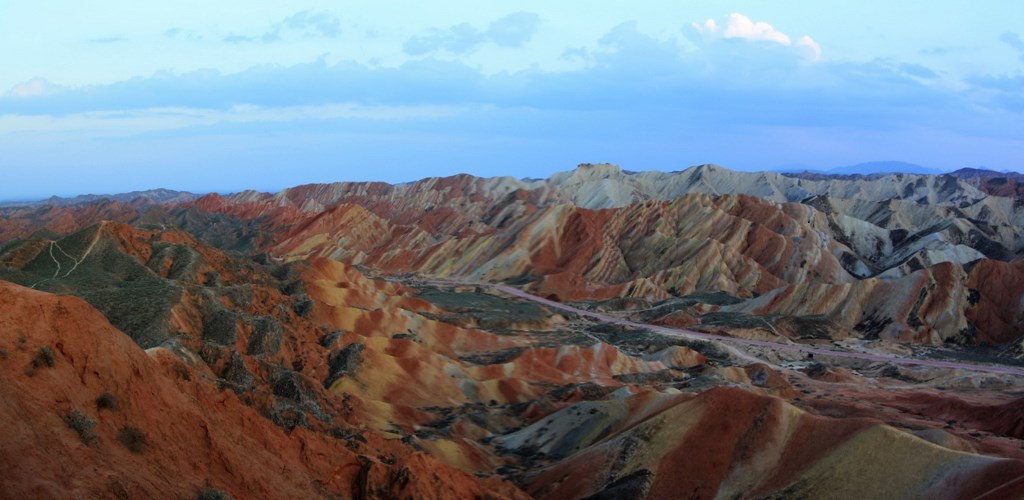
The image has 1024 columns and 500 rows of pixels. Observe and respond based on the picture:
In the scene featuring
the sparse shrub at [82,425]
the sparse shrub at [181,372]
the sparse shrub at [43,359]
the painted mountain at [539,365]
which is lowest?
the painted mountain at [539,365]

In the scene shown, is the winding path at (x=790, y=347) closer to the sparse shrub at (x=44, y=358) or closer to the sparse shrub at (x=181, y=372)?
the sparse shrub at (x=181, y=372)

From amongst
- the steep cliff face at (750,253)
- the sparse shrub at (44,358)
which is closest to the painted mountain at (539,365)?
the sparse shrub at (44,358)

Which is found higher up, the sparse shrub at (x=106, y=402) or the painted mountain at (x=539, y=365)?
the sparse shrub at (x=106, y=402)

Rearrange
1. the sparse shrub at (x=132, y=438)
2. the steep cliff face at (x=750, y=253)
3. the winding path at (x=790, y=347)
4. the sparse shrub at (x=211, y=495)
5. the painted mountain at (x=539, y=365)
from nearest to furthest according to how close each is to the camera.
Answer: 1. the sparse shrub at (x=211, y=495)
2. the sparse shrub at (x=132, y=438)
3. the painted mountain at (x=539, y=365)
4. the winding path at (x=790, y=347)
5. the steep cliff face at (x=750, y=253)

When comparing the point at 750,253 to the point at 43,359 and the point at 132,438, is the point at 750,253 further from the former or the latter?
the point at 43,359

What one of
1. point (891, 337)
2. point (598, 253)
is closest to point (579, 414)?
point (891, 337)

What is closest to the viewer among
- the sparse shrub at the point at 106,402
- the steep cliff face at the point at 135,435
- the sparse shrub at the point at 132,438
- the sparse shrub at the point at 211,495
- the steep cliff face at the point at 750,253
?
the steep cliff face at the point at 135,435

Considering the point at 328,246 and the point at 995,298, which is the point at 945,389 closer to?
the point at 995,298
